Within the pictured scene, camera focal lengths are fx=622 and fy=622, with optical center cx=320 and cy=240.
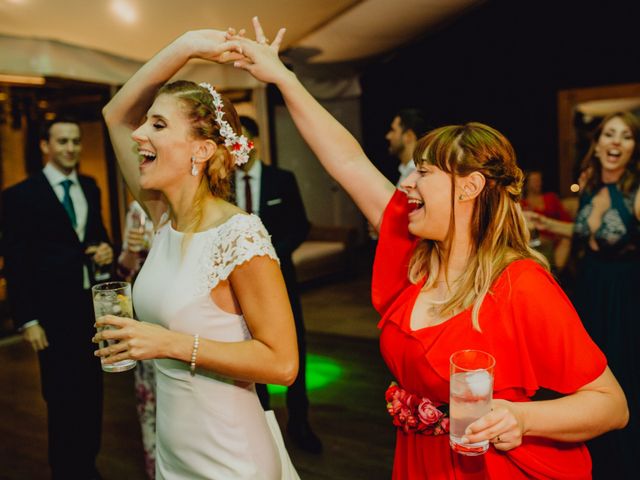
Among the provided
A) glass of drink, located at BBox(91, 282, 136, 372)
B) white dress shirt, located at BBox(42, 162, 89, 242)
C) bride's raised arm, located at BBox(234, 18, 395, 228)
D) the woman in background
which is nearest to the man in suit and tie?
the woman in background

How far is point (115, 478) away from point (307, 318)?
3306 millimetres

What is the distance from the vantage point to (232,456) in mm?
1563

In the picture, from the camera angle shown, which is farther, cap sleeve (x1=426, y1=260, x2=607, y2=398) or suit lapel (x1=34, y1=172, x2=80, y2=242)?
suit lapel (x1=34, y1=172, x2=80, y2=242)

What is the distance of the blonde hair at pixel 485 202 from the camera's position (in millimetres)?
1442

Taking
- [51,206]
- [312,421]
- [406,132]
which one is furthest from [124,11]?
[312,421]

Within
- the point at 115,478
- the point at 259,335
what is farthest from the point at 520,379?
the point at 115,478

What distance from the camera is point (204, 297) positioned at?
5.01 ft

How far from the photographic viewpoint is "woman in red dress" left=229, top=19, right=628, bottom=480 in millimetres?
1288

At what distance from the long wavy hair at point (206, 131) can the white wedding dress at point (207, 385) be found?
141 millimetres

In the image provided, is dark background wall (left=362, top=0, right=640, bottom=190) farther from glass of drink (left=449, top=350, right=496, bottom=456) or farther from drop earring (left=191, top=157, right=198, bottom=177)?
glass of drink (left=449, top=350, right=496, bottom=456)

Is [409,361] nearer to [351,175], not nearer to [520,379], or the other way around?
[520,379]

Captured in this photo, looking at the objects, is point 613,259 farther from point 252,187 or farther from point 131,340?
point 131,340

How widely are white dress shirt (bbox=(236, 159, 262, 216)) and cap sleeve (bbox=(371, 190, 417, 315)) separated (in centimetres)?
175

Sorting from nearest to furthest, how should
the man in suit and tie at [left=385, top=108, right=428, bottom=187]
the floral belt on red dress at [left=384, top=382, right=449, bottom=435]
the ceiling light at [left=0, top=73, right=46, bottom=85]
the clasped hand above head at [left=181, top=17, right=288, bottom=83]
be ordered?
1. the floral belt on red dress at [left=384, top=382, right=449, bottom=435]
2. the clasped hand above head at [left=181, top=17, right=288, bottom=83]
3. the man in suit and tie at [left=385, top=108, right=428, bottom=187]
4. the ceiling light at [left=0, top=73, right=46, bottom=85]
